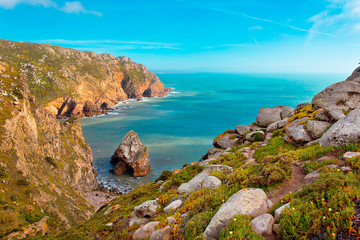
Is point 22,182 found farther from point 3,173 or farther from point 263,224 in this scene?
point 263,224

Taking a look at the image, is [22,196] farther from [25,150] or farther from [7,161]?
[25,150]

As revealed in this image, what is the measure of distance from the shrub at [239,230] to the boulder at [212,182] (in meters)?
4.43

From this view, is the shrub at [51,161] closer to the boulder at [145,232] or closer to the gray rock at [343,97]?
the boulder at [145,232]

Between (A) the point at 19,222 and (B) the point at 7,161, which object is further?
(B) the point at 7,161

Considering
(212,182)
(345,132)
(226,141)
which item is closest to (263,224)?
(212,182)

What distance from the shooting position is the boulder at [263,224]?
19.1 ft

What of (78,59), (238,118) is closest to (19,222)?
(238,118)

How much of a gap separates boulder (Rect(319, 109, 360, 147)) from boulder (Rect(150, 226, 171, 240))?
31.2 feet

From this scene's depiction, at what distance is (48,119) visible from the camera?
4284 cm

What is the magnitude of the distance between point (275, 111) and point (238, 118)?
96.1m

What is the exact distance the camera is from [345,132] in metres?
10.3

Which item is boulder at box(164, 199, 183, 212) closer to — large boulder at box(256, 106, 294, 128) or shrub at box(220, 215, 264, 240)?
shrub at box(220, 215, 264, 240)

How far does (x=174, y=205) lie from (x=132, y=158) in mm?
48963

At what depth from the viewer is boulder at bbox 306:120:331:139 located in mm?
13891
